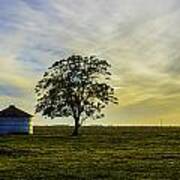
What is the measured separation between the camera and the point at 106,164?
46344 millimetres

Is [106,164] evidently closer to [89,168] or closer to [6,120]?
[89,168]

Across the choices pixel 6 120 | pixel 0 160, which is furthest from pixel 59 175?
pixel 6 120

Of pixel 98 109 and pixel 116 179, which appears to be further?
pixel 98 109

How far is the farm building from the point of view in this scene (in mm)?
122600

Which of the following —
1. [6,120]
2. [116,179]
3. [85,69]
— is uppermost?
[85,69]

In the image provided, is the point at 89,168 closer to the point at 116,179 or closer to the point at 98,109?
the point at 116,179

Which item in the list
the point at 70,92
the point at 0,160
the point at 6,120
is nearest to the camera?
the point at 0,160

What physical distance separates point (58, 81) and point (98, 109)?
29.2 feet

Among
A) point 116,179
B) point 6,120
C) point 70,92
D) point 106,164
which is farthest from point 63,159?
point 6,120

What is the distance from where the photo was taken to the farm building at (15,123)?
122600 mm

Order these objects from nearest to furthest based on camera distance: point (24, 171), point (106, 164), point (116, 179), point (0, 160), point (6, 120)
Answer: point (116, 179)
point (24, 171)
point (106, 164)
point (0, 160)
point (6, 120)

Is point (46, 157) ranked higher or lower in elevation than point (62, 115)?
lower

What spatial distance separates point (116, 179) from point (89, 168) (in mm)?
7045

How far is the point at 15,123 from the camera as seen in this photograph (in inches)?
4852
